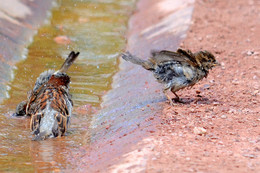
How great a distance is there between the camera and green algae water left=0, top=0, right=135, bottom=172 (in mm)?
7559

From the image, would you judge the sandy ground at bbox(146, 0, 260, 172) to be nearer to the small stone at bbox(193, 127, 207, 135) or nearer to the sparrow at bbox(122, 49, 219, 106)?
the small stone at bbox(193, 127, 207, 135)

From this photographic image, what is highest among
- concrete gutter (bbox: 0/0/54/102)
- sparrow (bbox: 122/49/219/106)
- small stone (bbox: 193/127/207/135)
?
concrete gutter (bbox: 0/0/54/102)

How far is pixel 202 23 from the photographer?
14.2 metres

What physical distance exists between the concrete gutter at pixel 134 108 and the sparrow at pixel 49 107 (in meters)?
0.59

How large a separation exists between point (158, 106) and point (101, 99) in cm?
236

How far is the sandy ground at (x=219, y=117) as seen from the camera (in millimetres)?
5871

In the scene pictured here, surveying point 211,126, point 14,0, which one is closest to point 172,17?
point 14,0

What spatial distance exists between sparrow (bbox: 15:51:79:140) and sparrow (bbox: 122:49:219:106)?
158 centimetres

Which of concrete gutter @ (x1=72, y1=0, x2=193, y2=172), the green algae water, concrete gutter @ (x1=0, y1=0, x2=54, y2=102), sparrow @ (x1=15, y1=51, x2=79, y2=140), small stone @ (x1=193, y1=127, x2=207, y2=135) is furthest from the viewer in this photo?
concrete gutter @ (x1=0, y1=0, x2=54, y2=102)

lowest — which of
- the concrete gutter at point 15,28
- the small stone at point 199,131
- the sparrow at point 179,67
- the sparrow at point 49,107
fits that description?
the small stone at point 199,131

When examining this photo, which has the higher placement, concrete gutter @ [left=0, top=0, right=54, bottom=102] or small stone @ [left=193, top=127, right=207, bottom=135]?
concrete gutter @ [left=0, top=0, right=54, bottom=102]

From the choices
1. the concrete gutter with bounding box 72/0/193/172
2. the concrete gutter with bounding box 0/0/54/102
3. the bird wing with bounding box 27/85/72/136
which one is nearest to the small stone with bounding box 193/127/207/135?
the concrete gutter with bounding box 72/0/193/172

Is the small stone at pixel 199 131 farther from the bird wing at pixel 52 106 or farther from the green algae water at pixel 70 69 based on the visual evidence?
the bird wing at pixel 52 106

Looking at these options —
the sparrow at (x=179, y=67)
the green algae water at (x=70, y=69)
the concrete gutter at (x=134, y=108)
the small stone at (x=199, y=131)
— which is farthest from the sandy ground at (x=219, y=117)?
the green algae water at (x=70, y=69)
